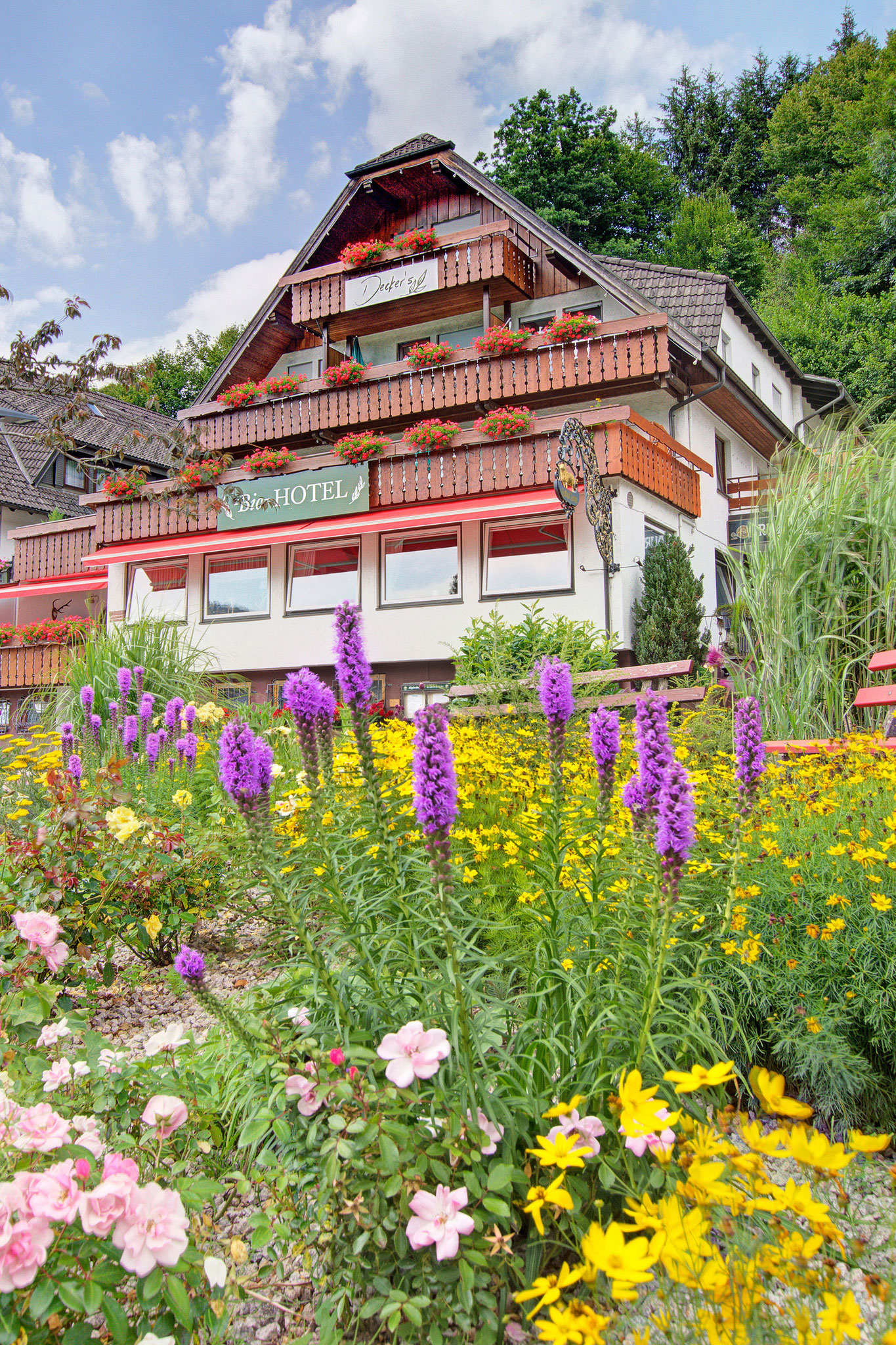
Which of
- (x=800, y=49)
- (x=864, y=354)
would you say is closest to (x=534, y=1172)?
(x=864, y=354)

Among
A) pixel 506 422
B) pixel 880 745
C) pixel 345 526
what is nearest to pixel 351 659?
pixel 880 745

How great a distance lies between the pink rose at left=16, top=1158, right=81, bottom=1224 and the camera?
131cm

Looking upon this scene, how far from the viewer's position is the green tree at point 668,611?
39.1 feet

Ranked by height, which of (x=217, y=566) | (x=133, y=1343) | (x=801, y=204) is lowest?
A: (x=133, y=1343)

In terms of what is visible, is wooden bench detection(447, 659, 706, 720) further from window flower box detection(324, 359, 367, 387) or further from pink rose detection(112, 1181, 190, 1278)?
window flower box detection(324, 359, 367, 387)

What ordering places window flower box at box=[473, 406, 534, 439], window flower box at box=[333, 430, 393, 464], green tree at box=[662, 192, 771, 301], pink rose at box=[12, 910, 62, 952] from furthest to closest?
green tree at box=[662, 192, 771, 301] → window flower box at box=[333, 430, 393, 464] → window flower box at box=[473, 406, 534, 439] → pink rose at box=[12, 910, 62, 952]

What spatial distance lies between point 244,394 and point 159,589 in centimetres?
420

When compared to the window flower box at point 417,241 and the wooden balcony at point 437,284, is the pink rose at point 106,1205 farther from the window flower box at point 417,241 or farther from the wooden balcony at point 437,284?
the window flower box at point 417,241

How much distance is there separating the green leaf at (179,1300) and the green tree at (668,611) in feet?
35.5

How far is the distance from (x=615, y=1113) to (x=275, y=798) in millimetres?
2999

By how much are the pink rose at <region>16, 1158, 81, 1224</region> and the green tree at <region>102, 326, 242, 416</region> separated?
36.4 m

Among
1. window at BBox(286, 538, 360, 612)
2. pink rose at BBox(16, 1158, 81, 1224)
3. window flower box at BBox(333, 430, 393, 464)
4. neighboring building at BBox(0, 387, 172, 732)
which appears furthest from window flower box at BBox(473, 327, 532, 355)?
pink rose at BBox(16, 1158, 81, 1224)

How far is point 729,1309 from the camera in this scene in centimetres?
117

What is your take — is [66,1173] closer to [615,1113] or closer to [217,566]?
[615,1113]
